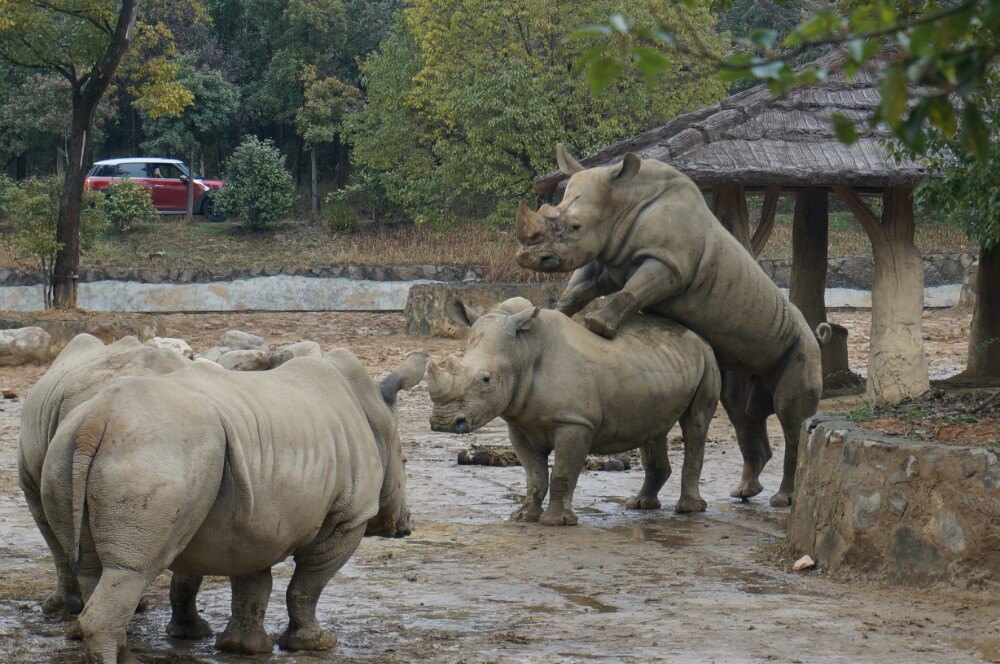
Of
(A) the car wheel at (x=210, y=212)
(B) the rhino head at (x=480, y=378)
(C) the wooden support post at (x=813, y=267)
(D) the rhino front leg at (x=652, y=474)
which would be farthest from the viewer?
(A) the car wheel at (x=210, y=212)

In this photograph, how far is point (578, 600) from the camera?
19.5 ft

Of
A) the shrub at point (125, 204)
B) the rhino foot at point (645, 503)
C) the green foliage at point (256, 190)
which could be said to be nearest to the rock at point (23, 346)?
the rhino foot at point (645, 503)

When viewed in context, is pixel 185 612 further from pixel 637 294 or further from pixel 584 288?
pixel 584 288

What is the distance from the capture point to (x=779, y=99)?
43.4 ft

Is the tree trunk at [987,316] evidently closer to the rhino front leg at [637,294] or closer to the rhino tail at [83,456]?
the rhino front leg at [637,294]

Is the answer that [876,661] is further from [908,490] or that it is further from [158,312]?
[158,312]

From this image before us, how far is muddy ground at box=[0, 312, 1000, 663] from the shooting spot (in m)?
5.00

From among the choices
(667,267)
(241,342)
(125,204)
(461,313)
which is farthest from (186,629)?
(125,204)

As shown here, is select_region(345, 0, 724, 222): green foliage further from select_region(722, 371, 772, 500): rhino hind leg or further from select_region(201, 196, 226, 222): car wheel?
select_region(722, 371, 772, 500): rhino hind leg

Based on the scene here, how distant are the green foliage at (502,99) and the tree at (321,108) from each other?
450 cm

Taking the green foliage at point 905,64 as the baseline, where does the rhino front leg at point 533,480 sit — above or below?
below

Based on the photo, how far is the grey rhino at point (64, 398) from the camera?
4941 mm

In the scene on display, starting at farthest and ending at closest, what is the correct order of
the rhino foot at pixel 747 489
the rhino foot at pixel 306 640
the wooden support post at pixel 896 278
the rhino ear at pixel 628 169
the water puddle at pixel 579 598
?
the wooden support post at pixel 896 278 → the rhino foot at pixel 747 489 → the rhino ear at pixel 628 169 → the water puddle at pixel 579 598 → the rhino foot at pixel 306 640

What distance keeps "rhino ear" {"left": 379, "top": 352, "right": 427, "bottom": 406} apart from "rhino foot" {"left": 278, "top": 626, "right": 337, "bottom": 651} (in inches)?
36.8
